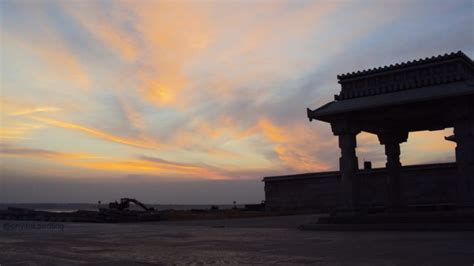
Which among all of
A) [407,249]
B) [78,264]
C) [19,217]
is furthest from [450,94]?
[19,217]

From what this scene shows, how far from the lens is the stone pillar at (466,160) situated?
19172mm

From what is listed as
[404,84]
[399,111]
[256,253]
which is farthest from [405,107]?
[256,253]

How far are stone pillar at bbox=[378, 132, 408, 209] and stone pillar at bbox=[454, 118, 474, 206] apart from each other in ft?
19.5

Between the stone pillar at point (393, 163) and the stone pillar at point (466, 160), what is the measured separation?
234 inches

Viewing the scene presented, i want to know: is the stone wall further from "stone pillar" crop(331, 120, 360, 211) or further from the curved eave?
the curved eave

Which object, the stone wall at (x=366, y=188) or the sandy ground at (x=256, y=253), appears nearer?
the sandy ground at (x=256, y=253)

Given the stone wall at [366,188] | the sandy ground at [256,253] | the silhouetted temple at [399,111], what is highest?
the silhouetted temple at [399,111]

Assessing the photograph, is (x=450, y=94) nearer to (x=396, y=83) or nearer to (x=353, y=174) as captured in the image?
(x=396, y=83)

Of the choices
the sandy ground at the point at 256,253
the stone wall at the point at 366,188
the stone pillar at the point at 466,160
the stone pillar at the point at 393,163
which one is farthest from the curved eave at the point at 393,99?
the stone wall at the point at 366,188

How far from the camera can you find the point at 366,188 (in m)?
38.0

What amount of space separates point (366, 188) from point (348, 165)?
17.0 metres

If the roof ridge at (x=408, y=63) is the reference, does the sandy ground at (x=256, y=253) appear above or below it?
below

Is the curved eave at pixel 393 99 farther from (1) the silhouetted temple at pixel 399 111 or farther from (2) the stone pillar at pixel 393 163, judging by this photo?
(2) the stone pillar at pixel 393 163

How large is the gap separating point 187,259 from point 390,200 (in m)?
17.2
